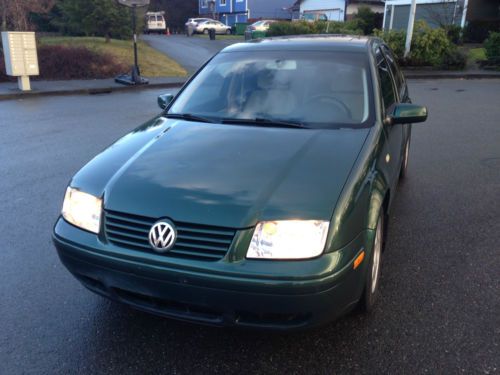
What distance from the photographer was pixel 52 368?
2.48m

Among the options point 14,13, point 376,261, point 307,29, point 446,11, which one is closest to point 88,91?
point 14,13

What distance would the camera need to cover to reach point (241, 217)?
229 cm

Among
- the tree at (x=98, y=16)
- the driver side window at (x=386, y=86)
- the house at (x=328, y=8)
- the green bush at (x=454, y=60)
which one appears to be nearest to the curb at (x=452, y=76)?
the green bush at (x=454, y=60)

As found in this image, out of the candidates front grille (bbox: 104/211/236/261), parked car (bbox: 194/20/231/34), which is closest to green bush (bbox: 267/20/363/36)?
parked car (bbox: 194/20/231/34)

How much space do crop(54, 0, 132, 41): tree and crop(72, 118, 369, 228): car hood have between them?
71.0 feet

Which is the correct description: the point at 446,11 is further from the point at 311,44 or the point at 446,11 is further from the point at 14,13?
the point at 311,44

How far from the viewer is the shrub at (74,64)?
16664 millimetres

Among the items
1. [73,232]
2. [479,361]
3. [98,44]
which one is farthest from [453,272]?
[98,44]

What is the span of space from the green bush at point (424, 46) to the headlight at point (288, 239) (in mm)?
19050

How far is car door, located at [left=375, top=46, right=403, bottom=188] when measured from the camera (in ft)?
11.2

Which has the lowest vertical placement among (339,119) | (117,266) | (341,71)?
(117,266)

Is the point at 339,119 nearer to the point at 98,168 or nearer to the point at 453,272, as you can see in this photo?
the point at 453,272

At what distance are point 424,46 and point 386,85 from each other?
55.8 feet

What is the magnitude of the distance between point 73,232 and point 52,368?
72 centimetres
